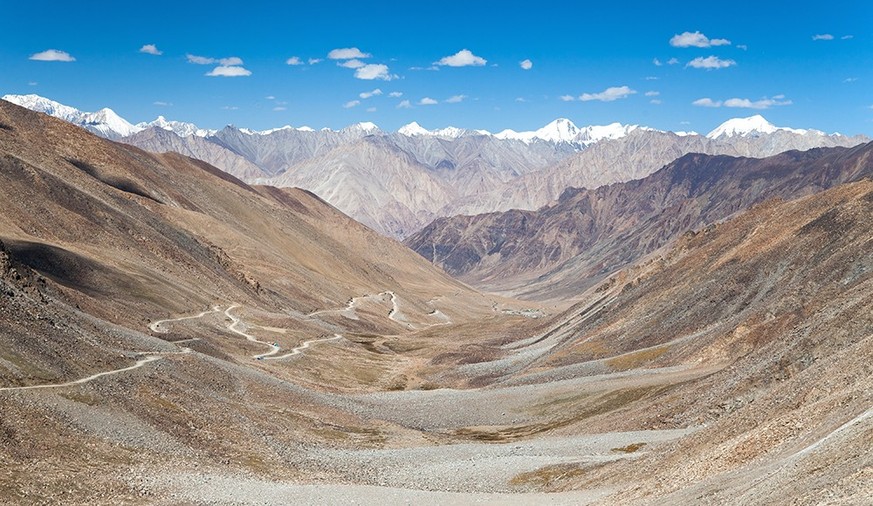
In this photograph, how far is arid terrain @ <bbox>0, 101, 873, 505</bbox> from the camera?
126 feet

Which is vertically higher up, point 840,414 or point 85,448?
point 840,414

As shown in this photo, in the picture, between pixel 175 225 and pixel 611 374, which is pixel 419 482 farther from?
Result: pixel 175 225

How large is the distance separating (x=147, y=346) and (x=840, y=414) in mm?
59711

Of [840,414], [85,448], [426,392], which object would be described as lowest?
[426,392]

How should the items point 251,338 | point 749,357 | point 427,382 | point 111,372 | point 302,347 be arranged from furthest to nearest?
1. point 302,347
2. point 251,338
3. point 427,382
4. point 749,357
5. point 111,372

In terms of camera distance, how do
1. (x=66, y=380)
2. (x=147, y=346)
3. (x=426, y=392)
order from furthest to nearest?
(x=426, y=392) < (x=147, y=346) < (x=66, y=380)

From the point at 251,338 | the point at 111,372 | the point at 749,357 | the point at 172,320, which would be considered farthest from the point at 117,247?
the point at 749,357

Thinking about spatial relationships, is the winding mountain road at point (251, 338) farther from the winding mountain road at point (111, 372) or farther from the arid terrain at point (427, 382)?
the winding mountain road at point (111, 372)

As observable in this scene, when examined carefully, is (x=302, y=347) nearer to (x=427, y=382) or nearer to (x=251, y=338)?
(x=251, y=338)

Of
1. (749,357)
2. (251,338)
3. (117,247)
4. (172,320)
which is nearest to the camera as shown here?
(749,357)

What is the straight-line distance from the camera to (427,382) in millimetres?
109438

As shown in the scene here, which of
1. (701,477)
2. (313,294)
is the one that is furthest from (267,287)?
(701,477)

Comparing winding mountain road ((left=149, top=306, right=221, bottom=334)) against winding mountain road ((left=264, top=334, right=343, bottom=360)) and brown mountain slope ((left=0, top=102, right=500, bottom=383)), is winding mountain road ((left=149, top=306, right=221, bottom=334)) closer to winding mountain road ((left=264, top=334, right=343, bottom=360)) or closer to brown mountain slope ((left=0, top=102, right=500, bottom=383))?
brown mountain slope ((left=0, top=102, right=500, bottom=383))

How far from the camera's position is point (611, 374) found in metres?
86.0
